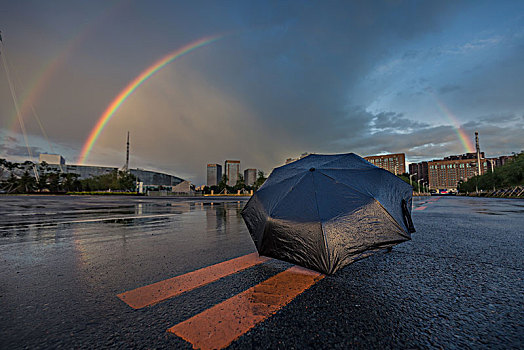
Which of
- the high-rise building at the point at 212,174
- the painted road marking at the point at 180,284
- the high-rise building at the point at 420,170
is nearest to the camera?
the painted road marking at the point at 180,284

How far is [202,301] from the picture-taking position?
2.10m

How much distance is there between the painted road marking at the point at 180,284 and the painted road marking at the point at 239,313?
0.53m

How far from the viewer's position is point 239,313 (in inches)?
73.5

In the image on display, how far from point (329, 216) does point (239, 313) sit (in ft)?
3.92

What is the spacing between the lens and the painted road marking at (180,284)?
2.12m

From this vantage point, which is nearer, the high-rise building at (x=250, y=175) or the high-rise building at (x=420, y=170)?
the high-rise building at (x=250, y=175)

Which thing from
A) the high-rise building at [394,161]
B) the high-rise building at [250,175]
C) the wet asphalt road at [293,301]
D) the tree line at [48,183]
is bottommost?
the wet asphalt road at [293,301]

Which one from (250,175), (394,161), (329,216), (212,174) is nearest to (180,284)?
(329,216)

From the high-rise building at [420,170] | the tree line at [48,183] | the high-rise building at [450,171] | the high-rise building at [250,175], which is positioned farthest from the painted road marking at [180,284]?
the high-rise building at [420,170]

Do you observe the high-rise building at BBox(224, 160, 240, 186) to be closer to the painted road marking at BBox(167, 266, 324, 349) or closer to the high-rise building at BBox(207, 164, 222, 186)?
the high-rise building at BBox(207, 164, 222, 186)

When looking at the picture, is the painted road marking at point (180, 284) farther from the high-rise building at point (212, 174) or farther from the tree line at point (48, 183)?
the high-rise building at point (212, 174)

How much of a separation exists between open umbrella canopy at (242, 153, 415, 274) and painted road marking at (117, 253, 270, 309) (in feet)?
1.99

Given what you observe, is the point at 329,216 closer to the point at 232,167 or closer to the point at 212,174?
the point at 232,167

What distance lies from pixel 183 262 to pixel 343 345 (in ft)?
8.20
